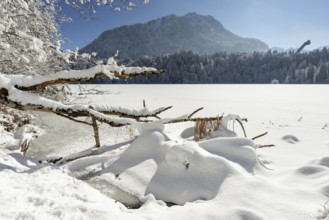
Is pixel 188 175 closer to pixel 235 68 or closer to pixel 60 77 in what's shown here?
pixel 60 77

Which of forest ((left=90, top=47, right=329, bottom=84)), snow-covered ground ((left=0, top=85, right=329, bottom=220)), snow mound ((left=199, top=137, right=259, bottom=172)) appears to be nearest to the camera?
snow-covered ground ((left=0, top=85, right=329, bottom=220))

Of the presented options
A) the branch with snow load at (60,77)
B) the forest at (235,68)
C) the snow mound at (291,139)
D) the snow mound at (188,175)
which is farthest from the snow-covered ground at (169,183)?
the forest at (235,68)

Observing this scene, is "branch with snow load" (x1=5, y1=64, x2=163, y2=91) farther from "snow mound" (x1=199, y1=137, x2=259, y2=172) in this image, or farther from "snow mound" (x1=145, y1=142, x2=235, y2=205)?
"snow mound" (x1=199, y1=137, x2=259, y2=172)

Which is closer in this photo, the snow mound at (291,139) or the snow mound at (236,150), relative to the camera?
the snow mound at (236,150)

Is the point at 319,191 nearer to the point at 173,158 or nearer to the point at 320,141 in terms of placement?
the point at 173,158

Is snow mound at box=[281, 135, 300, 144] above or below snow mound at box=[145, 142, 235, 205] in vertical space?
below

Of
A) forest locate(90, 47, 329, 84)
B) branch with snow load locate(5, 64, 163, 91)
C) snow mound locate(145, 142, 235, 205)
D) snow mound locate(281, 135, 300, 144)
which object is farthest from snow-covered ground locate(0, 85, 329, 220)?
forest locate(90, 47, 329, 84)

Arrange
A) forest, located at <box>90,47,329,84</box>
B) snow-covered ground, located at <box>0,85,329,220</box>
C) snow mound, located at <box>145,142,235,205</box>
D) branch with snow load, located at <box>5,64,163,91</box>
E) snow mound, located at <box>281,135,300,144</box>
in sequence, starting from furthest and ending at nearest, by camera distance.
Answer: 1. forest, located at <box>90,47,329,84</box>
2. snow mound, located at <box>281,135,300,144</box>
3. snow mound, located at <box>145,142,235,205</box>
4. branch with snow load, located at <box>5,64,163,91</box>
5. snow-covered ground, located at <box>0,85,329,220</box>

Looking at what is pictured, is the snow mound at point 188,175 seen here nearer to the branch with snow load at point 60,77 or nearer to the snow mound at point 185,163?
the snow mound at point 185,163

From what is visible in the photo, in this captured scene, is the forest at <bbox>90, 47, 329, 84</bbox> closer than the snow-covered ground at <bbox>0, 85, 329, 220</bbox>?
No

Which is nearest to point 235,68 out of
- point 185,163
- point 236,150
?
point 236,150

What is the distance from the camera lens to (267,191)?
489 centimetres

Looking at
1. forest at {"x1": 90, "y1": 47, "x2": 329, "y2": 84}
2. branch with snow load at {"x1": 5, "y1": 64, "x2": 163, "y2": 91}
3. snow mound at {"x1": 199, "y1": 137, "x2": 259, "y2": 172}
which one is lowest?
A: forest at {"x1": 90, "y1": 47, "x2": 329, "y2": 84}

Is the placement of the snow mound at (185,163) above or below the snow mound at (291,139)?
above
